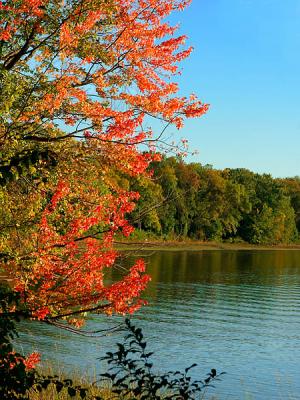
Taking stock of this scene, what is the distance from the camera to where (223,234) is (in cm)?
14738

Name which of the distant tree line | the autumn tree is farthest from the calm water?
the distant tree line

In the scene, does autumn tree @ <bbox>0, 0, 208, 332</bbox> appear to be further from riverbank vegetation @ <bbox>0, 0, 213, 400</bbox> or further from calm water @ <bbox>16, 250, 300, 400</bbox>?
calm water @ <bbox>16, 250, 300, 400</bbox>

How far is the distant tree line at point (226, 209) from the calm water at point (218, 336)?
177 ft

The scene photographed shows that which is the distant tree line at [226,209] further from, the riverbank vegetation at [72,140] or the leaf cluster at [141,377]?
the leaf cluster at [141,377]

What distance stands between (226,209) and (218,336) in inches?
4253

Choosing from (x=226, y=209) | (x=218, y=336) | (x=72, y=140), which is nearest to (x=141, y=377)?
(x=72, y=140)

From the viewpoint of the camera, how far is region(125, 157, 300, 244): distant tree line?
127750 mm

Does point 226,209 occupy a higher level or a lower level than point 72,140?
higher

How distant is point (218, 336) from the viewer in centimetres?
3631

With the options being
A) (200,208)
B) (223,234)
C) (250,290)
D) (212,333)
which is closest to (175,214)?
(200,208)

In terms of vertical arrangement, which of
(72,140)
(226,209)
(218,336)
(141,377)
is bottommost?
(218,336)

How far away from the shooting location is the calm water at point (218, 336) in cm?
2698

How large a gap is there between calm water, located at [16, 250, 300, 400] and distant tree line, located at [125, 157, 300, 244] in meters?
54.0

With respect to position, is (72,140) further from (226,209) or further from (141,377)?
(226,209)
